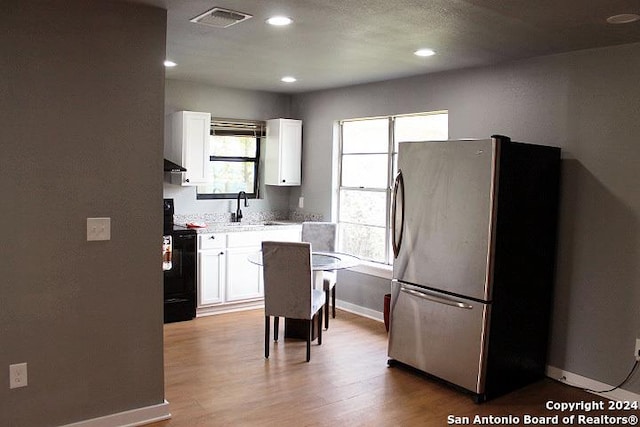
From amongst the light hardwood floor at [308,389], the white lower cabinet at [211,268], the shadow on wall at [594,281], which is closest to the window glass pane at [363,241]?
the light hardwood floor at [308,389]

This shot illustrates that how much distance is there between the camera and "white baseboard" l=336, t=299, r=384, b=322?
569 cm

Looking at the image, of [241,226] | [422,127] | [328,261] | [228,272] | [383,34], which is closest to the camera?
[383,34]

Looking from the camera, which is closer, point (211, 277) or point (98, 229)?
point (98, 229)

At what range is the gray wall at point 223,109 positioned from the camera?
19.6 ft

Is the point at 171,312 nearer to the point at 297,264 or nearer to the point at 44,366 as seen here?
the point at 297,264

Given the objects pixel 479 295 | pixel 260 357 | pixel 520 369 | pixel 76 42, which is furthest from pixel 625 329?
pixel 76 42

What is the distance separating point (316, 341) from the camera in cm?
490

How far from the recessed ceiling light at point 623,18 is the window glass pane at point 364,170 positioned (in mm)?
2813

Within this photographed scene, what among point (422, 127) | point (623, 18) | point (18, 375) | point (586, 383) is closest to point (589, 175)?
point (623, 18)

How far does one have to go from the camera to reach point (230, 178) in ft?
21.4

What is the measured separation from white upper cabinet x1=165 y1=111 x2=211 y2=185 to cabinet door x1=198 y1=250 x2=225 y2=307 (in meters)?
0.83

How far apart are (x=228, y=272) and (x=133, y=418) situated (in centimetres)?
258

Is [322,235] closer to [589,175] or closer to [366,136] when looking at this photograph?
[366,136]

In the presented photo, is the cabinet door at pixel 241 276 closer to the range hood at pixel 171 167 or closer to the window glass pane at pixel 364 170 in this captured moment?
the range hood at pixel 171 167
